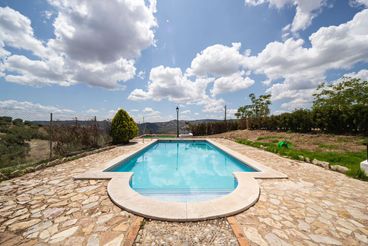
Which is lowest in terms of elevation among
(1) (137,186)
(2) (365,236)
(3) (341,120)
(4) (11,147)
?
(1) (137,186)

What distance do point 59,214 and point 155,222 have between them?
1.49 m

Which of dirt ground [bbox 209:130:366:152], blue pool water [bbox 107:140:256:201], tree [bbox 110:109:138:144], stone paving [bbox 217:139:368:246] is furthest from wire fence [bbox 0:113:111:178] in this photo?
dirt ground [bbox 209:130:366:152]

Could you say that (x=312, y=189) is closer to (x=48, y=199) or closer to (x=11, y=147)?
(x=48, y=199)

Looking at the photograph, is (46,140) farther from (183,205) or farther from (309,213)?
(309,213)

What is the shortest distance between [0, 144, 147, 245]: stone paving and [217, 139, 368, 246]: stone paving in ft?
6.06

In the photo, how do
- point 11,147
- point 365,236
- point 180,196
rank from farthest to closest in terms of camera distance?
point 11,147, point 180,196, point 365,236

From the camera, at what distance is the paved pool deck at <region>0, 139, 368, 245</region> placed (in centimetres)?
186

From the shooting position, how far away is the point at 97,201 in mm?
2713

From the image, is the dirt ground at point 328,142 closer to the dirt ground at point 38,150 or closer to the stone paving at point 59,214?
the stone paving at point 59,214

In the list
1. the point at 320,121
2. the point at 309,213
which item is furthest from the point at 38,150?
the point at 320,121

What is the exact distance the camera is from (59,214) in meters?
2.32

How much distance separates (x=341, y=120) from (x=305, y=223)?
11.6m

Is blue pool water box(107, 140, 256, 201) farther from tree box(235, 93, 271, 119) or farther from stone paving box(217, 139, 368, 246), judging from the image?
tree box(235, 93, 271, 119)

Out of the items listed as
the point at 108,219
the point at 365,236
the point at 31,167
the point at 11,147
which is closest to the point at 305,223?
the point at 365,236
